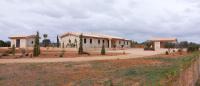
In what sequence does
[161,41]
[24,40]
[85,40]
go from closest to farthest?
1. [85,40]
2. [24,40]
3. [161,41]

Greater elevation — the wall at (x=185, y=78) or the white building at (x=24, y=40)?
the white building at (x=24, y=40)

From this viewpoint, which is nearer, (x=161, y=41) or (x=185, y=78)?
(x=185, y=78)

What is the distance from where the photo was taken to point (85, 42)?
5928 centimetres

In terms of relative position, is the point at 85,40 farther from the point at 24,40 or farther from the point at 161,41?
the point at 161,41

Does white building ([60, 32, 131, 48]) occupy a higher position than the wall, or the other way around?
white building ([60, 32, 131, 48])

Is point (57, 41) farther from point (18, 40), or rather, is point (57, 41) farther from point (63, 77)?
point (63, 77)

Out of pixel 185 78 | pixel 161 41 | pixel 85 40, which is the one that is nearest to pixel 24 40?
pixel 85 40

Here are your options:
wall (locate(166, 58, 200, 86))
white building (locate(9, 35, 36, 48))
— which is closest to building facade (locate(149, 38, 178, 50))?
white building (locate(9, 35, 36, 48))

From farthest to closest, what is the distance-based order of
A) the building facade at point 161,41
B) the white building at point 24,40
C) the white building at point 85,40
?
the building facade at point 161,41, the white building at point 24,40, the white building at point 85,40

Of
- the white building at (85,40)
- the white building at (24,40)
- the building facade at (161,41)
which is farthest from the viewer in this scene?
the building facade at (161,41)

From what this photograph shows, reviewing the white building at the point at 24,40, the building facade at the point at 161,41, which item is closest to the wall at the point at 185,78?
the white building at the point at 24,40

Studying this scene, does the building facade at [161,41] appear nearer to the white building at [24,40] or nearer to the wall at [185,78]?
the white building at [24,40]

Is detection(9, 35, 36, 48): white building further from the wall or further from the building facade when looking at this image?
the wall

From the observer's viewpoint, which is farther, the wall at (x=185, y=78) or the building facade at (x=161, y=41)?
the building facade at (x=161, y=41)
